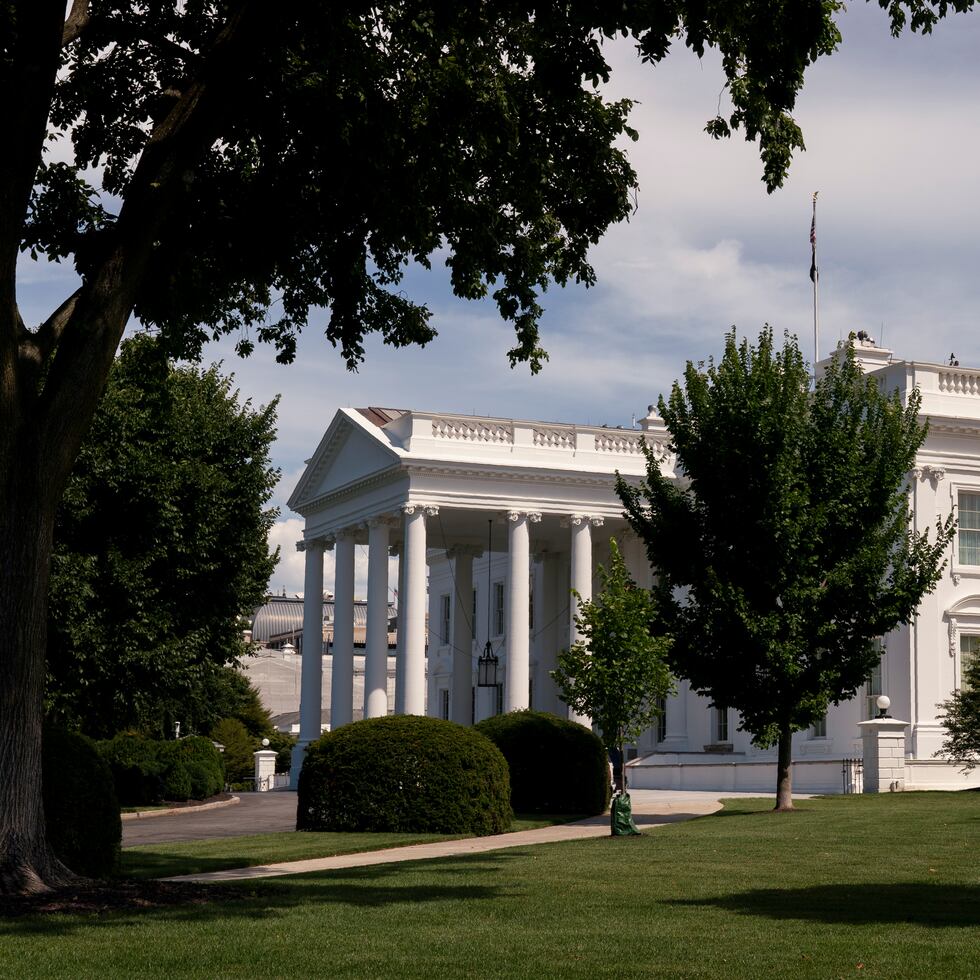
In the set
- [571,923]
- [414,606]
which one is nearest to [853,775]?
[414,606]

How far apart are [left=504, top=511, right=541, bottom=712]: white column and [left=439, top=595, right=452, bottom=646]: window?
19.2m

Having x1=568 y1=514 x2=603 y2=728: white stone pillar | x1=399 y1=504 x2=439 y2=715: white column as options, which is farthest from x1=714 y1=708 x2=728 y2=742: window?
x1=399 y1=504 x2=439 y2=715: white column

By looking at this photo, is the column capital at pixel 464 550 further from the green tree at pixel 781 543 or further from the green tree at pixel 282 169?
the green tree at pixel 282 169

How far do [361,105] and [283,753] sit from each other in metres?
62.0

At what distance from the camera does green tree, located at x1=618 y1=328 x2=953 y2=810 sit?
29031 mm

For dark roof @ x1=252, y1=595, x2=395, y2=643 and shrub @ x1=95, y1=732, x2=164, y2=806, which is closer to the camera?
shrub @ x1=95, y1=732, x2=164, y2=806

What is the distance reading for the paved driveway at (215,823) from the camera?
2914 centimetres

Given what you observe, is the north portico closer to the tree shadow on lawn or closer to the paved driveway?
the paved driveway

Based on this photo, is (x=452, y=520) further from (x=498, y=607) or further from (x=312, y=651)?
(x=498, y=607)

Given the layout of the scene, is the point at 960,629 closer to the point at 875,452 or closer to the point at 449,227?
the point at 875,452

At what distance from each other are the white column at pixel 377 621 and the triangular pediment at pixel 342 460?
211 cm

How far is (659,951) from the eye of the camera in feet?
36.8

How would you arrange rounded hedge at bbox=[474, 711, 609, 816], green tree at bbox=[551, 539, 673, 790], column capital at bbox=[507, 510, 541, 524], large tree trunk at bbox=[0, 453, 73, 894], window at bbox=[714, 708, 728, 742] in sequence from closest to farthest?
large tree trunk at bbox=[0, 453, 73, 894] → green tree at bbox=[551, 539, 673, 790] → rounded hedge at bbox=[474, 711, 609, 816] → window at bbox=[714, 708, 728, 742] → column capital at bbox=[507, 510, 541, 524]

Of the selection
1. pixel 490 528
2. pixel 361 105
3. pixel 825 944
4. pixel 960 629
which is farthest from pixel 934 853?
pixel 490 528
